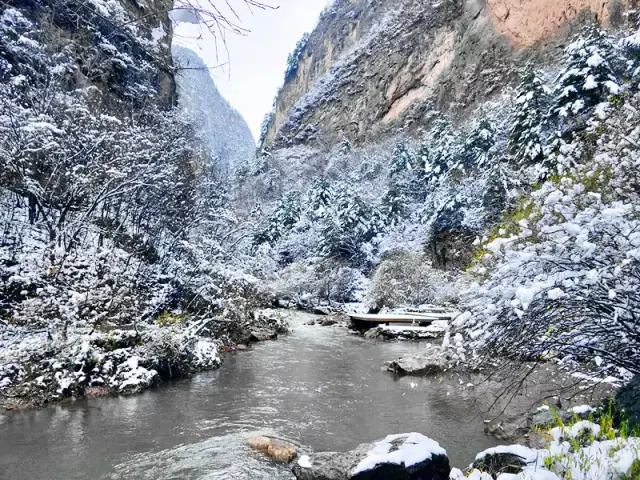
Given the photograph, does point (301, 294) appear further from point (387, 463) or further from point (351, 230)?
point (387, 463)

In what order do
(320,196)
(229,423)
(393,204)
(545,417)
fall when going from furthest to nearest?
(320,196) < (393,204) < (229,423) < (545,417)

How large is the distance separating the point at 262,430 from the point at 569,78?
22.4m

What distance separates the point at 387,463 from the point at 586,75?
22.6 metres

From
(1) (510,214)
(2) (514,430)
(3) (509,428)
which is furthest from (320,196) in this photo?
(2) (514,430)

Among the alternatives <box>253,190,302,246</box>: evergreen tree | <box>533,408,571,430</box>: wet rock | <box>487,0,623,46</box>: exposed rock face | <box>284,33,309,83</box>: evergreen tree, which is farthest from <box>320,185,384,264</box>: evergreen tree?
<box>284,33,309,83</box>: evergreen tree

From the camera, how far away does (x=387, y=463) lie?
5379 millimetres

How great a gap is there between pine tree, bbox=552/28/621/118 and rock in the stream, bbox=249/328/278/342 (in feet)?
58.1

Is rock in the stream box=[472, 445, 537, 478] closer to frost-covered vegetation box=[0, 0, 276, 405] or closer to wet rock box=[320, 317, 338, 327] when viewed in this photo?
frost-covered vegetation box=[0, 0, 276, 405]

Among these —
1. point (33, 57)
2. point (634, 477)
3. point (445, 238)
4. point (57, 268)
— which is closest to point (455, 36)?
point (445, 238)

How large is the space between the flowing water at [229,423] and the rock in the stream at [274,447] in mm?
186

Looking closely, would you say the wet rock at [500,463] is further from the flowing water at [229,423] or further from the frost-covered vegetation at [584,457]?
the flowing water at [229,423]

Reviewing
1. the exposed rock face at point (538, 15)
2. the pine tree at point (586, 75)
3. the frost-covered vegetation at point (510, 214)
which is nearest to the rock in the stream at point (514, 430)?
the frost-covered vegetation at point (510, 214)

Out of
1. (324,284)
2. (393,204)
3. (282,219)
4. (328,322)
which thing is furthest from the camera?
(282,219)

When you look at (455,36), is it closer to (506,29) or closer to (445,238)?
(506,29)
